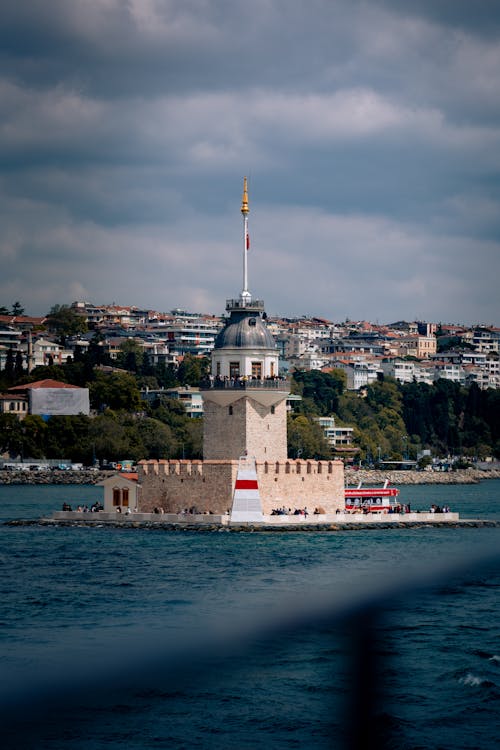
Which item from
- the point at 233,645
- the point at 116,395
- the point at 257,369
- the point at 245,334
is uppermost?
the point at 116,395

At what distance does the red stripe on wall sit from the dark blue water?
1.49 m

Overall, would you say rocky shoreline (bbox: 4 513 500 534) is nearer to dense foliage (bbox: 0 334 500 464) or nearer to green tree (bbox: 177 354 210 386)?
dense foliage (bbox: 0 334 500 464)

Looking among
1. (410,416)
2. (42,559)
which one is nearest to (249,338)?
(42,559)

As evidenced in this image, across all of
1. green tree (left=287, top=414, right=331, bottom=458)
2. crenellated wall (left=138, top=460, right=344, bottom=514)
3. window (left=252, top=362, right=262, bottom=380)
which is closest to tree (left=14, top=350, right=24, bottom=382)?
green tree (left=287, top=414, right=331, bottom=458)

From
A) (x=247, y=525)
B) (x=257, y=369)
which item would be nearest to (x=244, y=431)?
(x=257, y=369)

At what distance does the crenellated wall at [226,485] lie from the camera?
1243 inches

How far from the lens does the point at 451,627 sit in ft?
58.4

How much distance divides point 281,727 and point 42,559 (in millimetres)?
16358

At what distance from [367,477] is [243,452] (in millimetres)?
52379

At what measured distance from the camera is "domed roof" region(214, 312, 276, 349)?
3319 centimetres

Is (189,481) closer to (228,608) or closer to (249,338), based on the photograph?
(249,338)

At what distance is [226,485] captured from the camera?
3142cm

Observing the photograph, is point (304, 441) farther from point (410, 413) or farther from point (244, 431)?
point (244, 431)

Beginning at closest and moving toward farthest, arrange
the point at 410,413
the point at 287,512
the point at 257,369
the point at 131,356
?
the point at 287,512 → the point at 257,369 → the point at 131,356 → the point at 410,413
